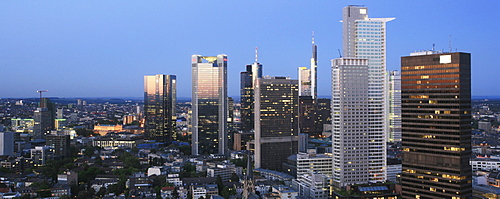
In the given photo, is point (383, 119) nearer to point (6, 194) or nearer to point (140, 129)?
point (6, 194)

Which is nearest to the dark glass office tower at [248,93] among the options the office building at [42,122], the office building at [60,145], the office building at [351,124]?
the office building at [60,145]

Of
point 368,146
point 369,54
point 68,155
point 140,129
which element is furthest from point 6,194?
point 140,129

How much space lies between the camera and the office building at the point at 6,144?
120 meters

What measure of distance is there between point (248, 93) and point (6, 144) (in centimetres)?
7997

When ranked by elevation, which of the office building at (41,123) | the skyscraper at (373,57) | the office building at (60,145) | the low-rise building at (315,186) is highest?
the skyscraper at (373,57)

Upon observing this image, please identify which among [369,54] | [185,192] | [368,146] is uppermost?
[369,54]

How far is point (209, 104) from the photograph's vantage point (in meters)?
145

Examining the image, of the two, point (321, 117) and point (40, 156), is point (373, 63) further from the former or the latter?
point (321, 117)

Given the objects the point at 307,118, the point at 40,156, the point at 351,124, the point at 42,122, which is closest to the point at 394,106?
the point at 307,118

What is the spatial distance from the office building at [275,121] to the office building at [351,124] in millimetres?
30127

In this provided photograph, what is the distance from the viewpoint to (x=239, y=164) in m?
112

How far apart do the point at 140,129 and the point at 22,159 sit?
92.0 metres

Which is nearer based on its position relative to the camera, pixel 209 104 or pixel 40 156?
pixel 40 156

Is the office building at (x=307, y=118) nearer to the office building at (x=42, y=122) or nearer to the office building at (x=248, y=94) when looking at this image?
the office building at (x=248, y=94)
